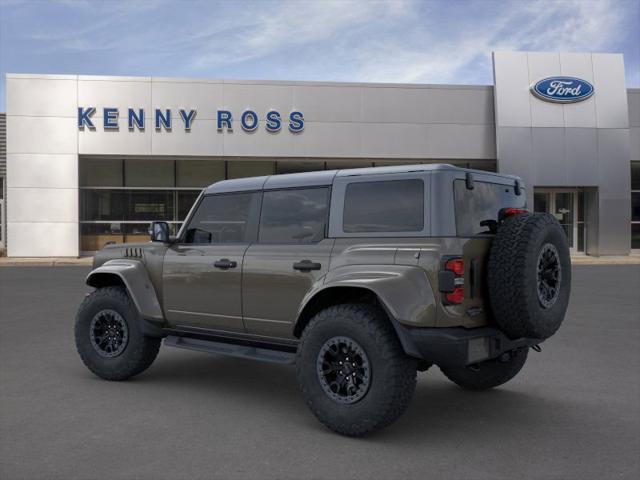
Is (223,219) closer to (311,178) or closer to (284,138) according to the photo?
(311,178)

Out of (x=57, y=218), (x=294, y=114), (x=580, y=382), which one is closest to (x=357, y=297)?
(x=580, y=382)

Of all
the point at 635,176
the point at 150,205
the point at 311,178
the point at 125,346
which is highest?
the point at 635,176

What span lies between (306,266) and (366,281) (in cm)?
64

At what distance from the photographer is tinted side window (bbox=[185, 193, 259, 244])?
5652mm

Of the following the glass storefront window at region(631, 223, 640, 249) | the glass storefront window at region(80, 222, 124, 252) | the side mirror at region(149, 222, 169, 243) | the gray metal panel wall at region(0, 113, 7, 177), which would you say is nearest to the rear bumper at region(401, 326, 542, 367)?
the side mirror at region(149, 222, 169, 243)

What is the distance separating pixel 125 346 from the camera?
617cm

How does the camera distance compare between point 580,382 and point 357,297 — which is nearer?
point 357,297

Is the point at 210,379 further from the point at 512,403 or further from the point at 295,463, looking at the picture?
the point at 512,403

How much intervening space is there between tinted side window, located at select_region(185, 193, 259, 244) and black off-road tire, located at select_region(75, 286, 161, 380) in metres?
0.97

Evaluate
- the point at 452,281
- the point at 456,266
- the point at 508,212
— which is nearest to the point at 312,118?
the point at 508,212

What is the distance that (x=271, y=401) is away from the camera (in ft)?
17.9

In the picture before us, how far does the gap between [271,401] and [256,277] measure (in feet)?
3.65

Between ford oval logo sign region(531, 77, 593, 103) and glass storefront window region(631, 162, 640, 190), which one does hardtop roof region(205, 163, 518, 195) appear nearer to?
ford oval logo sign region(531, 77, 593, 103)

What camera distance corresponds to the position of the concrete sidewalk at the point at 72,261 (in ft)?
72.8
